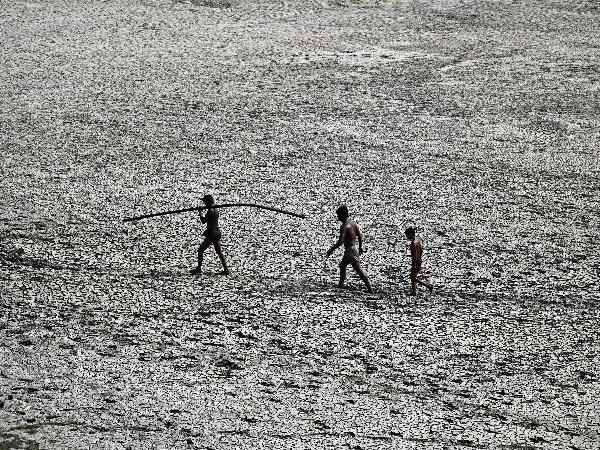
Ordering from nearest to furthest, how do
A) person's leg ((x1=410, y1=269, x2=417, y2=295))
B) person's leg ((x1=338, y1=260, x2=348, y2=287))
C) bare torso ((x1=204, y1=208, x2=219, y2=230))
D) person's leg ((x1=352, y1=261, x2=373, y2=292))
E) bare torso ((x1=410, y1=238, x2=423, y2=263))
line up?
bare torso ((x1=410, y1=238, x2=423, y2=263)) < person's leg ((x1=410, y1=269, x2=417, y2=295)) < person's leg ((x1=352, y1=261, x2=373, y2=292)) < person's leg ((x1=338, y1=260, x2=348, y2=287)) < bare torso ((x1=204, y1=208, x2=219, y2=230))

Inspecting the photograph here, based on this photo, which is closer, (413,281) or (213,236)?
(413,281)

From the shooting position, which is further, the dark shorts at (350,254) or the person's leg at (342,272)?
the person's leg at (342,272)

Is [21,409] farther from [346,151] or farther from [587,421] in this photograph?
[346,151]

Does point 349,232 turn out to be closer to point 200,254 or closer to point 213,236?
point 213,236

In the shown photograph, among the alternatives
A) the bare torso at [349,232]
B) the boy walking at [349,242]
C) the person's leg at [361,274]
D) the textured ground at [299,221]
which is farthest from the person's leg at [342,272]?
the textured ground at [299,221]

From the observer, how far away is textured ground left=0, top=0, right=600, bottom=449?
11625 millimetres

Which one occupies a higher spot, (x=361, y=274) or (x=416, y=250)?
(x=416, y=250)

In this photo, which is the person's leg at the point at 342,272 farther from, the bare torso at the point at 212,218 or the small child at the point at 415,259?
the bare torso at the point at 212,218

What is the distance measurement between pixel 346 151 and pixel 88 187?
6.46m

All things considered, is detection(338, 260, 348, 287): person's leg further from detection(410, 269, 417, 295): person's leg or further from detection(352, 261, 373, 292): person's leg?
detection(410, 269, 417, 295): person's leg

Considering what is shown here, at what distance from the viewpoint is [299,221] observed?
61.8 feet

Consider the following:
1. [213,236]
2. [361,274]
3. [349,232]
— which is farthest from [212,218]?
[361,274]

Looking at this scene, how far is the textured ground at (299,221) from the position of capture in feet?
38.1

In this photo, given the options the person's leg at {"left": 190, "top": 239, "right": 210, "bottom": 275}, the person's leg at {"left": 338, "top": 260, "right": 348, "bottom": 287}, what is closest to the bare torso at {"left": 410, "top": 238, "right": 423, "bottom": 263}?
the person's leg at {"left": 338, "top": 260, "right": 348, "bottom": 287}
